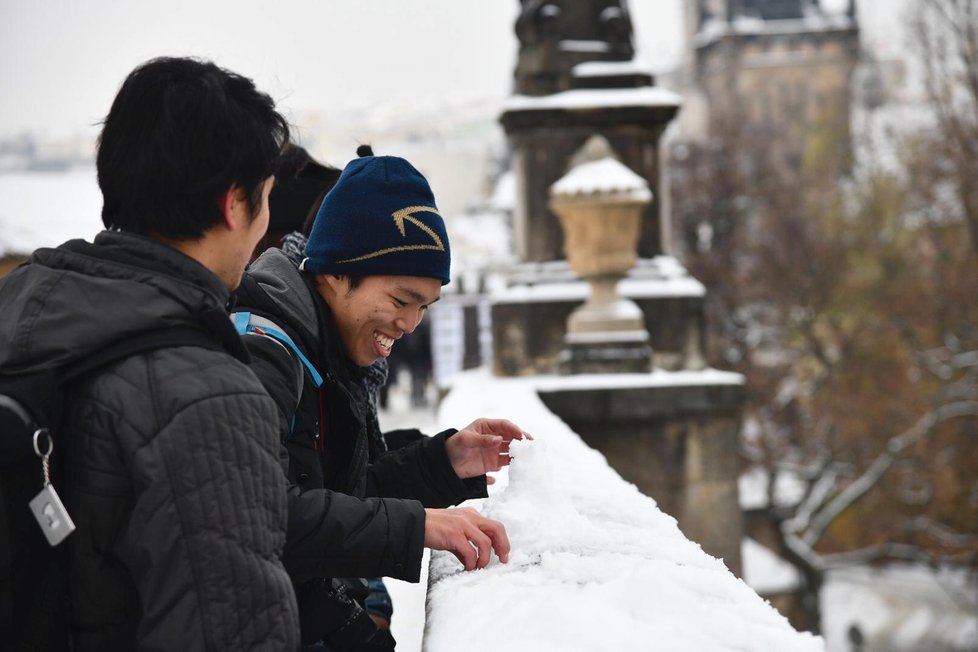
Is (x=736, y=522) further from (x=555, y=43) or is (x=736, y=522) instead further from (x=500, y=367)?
(x=555, y=43)

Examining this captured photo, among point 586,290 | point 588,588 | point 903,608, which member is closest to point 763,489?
point 903,608

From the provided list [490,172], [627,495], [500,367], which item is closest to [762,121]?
[490,172]

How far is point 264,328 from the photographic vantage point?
6.57ft

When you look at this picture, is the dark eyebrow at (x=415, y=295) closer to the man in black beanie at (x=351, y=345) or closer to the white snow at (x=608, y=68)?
the man in black beanie at (x=351, y=345)

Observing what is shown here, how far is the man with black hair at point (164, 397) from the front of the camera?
1.38m

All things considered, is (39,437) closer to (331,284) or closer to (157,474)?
(157,474)

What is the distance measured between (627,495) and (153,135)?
5.18ft

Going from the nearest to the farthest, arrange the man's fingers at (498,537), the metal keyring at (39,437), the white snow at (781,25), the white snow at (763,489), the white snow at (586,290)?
the metal keyring at (39,437), the man's fingers at (498,537), the white snow at (586,290), the white snow at (763,489), the white snow at (781,25)

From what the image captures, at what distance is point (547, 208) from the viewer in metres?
8.84

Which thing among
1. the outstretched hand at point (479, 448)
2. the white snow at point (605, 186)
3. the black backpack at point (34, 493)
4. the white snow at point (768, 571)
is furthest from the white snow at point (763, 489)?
the black backpack at point (34, 493)

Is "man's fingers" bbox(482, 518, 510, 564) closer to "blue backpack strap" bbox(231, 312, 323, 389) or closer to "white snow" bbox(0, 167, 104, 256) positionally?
"blue backpack strap" bbox(231, 312, 323, 389)

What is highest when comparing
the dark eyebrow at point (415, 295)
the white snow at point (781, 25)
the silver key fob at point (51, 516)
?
the white snow at point (781, 25)

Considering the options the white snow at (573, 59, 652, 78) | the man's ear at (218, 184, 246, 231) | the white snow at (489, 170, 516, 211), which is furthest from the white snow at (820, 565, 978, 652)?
the man's ear at (218, 184, 246, 231)

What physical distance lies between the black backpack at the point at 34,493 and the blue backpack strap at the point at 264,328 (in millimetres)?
512
